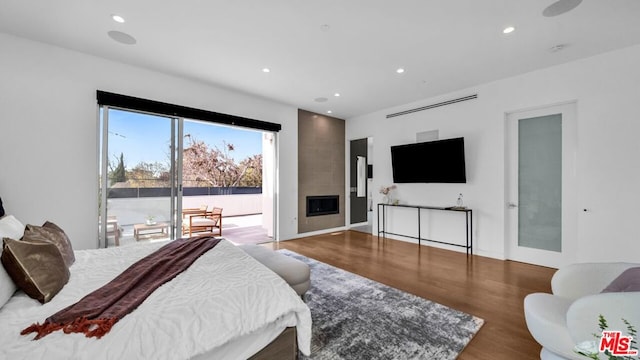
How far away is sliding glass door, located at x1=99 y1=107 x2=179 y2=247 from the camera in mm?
3643

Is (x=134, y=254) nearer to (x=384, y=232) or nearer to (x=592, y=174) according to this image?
(x=384, y=232)

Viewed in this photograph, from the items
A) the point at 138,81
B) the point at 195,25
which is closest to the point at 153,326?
the point at 195,25

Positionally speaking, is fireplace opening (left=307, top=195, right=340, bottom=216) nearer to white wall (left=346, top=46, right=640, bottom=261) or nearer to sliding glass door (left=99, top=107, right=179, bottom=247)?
white wall (left=346, top=46, right=640, bottom=261)

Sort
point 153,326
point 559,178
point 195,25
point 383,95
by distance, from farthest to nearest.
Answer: point 383,95 → point 559,178 → point 195,25 → point 153,326

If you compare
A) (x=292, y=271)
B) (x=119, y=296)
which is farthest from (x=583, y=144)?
(x=119, y=296)

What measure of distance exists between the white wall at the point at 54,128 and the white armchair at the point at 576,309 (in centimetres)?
477

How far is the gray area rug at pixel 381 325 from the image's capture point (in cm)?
188

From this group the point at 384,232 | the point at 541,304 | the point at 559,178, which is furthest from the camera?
the point at 384,232

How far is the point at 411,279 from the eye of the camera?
3301 millimetres

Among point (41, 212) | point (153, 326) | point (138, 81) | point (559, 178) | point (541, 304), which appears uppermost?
point (138, 81)

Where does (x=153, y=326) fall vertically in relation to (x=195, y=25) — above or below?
below

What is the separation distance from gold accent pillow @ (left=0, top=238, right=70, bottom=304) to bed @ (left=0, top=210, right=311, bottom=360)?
0.16 ft

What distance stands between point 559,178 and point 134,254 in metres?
5.26

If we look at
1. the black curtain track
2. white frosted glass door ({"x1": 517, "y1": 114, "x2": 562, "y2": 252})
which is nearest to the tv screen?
white frosted glass door ({"x1": 517, "y1": 114, "x2": 562, "y2": 252})
